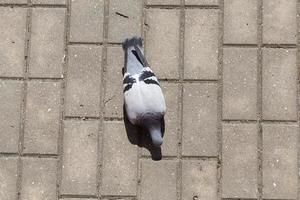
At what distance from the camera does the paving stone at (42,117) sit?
7.05 feet

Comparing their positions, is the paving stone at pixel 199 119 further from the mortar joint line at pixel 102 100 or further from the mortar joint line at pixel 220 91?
the mortar joint line at pixel 102 100

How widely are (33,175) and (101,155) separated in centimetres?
24

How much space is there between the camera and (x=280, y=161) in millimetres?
2121

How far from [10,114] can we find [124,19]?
51 cm

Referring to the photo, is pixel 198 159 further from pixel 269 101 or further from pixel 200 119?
pixel 269 101

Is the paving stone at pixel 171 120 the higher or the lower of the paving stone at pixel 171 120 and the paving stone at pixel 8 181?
the higher

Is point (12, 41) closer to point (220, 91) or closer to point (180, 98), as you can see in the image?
point (180, 98)

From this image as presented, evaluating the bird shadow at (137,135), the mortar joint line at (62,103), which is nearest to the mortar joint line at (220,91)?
the bird shadow at (137,135)

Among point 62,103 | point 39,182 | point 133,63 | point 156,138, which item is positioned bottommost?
point 39,182

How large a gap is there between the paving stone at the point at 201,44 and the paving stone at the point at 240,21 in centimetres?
4

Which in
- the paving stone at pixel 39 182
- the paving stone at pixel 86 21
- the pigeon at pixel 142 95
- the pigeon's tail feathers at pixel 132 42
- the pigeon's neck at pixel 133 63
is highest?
the paving stone at pixel 86 21

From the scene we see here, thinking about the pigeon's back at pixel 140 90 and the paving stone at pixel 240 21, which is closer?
the pigeon's back at pixel 140 90

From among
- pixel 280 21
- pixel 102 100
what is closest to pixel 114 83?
pixel 102 100

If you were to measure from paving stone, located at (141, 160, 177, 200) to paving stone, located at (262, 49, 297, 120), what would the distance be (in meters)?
0.37
